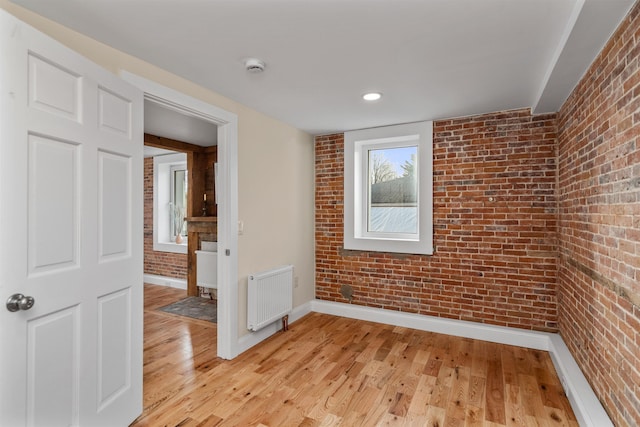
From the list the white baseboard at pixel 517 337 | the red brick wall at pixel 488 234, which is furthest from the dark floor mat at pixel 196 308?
the red brick wall at pixel 488 234

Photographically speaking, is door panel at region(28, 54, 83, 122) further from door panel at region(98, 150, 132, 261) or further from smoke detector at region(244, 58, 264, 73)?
smoke detector at region(244, 58, 264, 73)

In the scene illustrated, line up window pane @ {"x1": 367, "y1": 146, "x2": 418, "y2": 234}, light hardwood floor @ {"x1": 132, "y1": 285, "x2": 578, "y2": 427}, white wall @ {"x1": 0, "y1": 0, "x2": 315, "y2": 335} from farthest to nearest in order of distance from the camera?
window pane @ {"x1": 367, "y1": 146, "x2": 418, "y2": 234}, white wall @ {"x1": 0, "y1": 0, "x2": 315, "y2": 335}, light hardwood floor @ {"x1": 132, "y1": 285, "x2": 578, "y2": 427}

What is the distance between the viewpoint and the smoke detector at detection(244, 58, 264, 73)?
209 centimetres

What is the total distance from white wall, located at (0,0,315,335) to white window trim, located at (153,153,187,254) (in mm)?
2650

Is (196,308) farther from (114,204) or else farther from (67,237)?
(67,237)

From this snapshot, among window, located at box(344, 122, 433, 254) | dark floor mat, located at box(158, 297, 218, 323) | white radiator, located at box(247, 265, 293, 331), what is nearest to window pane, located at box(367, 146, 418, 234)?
window, located at box(344, 122, 433, 254)

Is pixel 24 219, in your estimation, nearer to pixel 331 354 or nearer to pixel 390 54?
pixel 390 54

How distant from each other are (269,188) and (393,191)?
1501mm

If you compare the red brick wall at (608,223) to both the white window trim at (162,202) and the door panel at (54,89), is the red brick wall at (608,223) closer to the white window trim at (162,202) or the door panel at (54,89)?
the door panel at (54,89)

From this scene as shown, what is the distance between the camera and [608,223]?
1804 millimetres

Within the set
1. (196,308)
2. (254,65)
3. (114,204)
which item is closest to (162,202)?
(196,308)

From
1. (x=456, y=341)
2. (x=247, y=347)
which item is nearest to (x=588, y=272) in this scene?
(x=456, y=341)

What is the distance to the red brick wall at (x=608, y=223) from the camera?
150 cm

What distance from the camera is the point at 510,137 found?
3.13 meters
